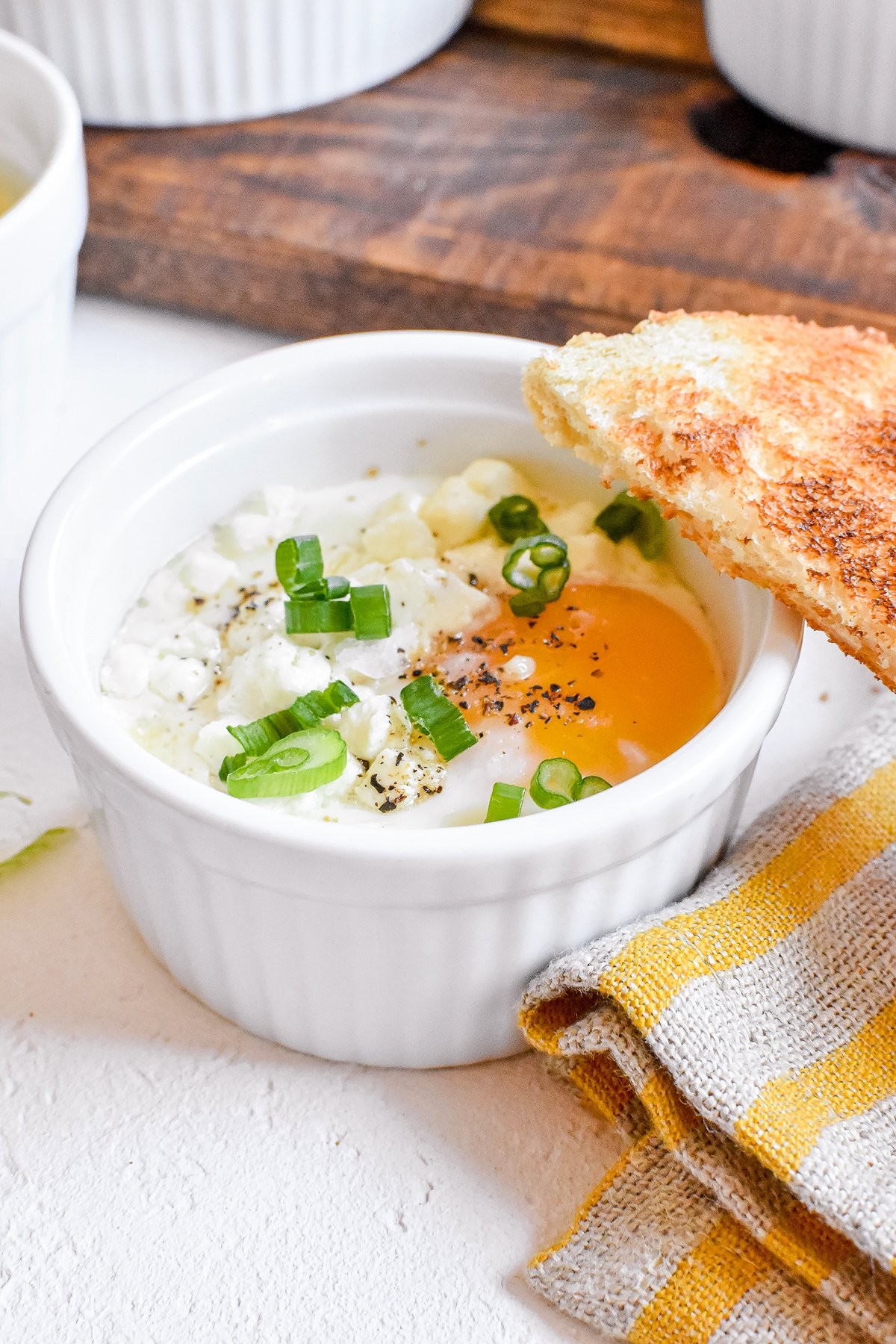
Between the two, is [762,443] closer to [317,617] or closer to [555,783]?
[555,783]

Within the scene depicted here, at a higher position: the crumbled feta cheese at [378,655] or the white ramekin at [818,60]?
the white ramekin at [818,60]

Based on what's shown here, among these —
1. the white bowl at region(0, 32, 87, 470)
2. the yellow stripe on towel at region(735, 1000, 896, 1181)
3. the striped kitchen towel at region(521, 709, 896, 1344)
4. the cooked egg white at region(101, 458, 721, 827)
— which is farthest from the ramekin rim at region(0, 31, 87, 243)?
the yellow stripe on towel at region(735, 1000, 896, 1181)

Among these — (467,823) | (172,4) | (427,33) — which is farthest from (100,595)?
(427,33)

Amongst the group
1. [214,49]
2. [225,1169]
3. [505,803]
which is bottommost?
[225,1169]

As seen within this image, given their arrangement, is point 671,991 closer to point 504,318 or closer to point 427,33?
point 504,318

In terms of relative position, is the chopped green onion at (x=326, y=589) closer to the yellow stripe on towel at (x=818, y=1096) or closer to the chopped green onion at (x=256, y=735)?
the chopped green onion at (x=256, y=735)

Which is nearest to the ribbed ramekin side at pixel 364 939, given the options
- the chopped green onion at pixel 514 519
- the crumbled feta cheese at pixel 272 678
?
the crumbled feta cheese at pixel 272 678

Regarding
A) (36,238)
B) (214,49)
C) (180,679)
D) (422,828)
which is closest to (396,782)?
(422,828)
